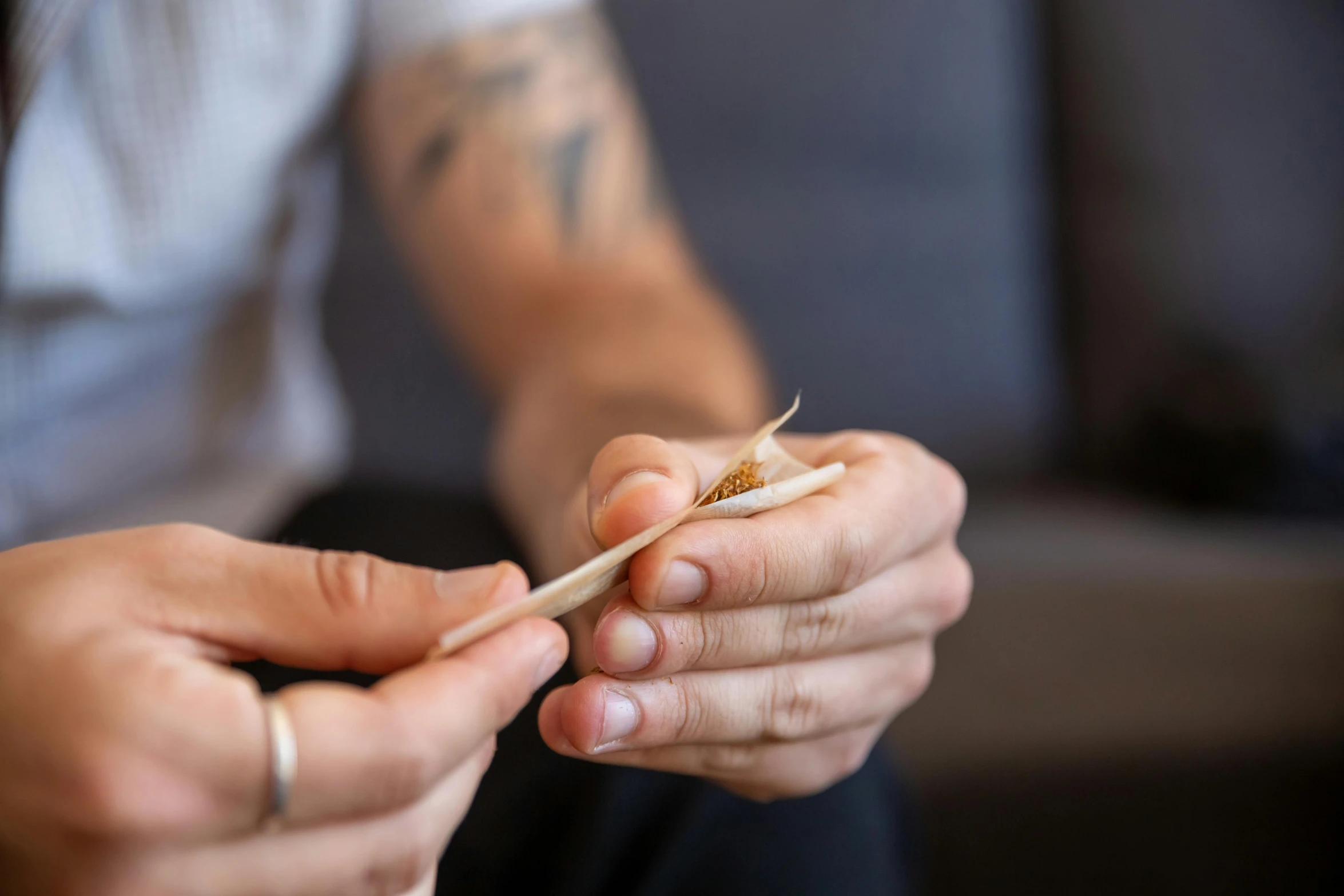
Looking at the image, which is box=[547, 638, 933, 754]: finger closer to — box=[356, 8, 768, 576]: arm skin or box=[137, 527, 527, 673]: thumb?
box=[137, 527, 527, 673]: thumb

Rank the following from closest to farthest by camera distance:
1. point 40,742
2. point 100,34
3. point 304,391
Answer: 1. point 40,742
2. point 100,34
3. point 304,391

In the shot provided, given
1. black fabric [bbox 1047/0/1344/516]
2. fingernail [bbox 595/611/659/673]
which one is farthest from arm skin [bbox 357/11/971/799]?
black fabric [bbox 1047/0/1344/516]

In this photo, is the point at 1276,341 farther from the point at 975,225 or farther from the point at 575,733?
the point at 575,733

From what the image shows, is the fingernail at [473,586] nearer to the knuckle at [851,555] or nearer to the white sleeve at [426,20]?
the knuckle at [851,555]

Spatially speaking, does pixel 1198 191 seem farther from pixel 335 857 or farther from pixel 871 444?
pixel 335 857

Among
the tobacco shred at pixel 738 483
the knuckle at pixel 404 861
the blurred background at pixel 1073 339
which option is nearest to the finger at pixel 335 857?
the knuckle at pixel 404 861

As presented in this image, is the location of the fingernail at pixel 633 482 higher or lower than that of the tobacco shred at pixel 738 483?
higher

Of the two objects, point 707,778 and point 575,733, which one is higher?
point 575,733

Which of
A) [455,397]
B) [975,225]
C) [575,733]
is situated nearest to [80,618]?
[575,733]
